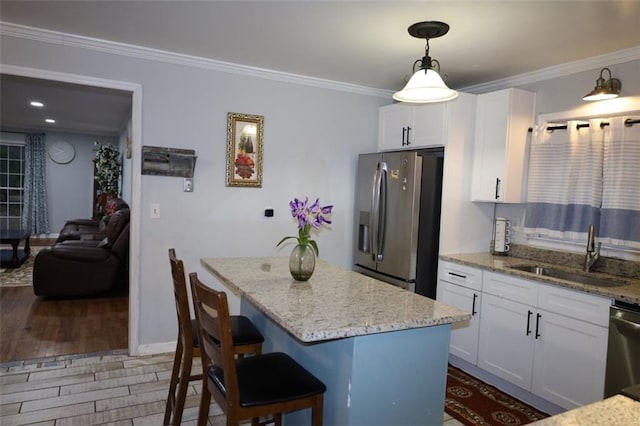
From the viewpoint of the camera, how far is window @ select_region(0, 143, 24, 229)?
28.9ft

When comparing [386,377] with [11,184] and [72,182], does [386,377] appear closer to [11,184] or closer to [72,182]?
[72,182]

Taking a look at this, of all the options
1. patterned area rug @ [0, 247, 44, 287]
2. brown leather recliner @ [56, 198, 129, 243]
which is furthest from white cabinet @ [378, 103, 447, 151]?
patterned area rug @ [0, 247, 44, 287]

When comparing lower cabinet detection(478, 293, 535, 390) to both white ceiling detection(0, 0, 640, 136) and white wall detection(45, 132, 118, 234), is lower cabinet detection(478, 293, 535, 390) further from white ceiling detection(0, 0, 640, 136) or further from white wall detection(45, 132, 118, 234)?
white wall detection(45, 132, 118, 234)

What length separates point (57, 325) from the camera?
4066mm

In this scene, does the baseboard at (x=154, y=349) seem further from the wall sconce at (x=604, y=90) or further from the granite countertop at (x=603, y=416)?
the wall sconce at (x=604, y=90)

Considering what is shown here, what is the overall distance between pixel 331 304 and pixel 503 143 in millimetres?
2332

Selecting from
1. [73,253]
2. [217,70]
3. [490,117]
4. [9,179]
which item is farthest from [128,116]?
[490,117]

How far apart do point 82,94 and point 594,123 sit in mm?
5388

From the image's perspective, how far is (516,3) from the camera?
7.29ft

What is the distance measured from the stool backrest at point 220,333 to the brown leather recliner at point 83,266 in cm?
Result: 382

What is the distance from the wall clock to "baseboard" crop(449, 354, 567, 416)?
29.9ft

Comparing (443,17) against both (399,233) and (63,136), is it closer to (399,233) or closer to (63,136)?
(399,233)

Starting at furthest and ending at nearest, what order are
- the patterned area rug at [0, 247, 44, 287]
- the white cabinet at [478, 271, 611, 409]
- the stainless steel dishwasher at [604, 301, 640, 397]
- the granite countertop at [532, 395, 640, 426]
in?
the patterned area rug at [0, 247, 44, 287] → the white cabinet at [478, 271, 611, 409] → the stainless steel dishwasher at [604, 301, 640, 397] → the granite countertop at [532, 395, 640, 426]

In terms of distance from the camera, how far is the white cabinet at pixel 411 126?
3.53 metres
